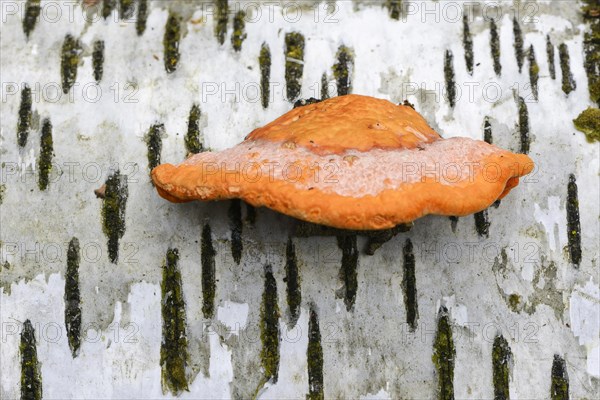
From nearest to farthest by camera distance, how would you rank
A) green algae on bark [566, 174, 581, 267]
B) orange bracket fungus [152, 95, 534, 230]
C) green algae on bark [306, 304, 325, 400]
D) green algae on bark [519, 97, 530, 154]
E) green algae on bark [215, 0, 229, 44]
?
orange bracket fungus [152, 95, 534, 230], green algae on bark [306, 304, 325, 400], green algae on bark [566, 174, 581, 267], green algae on bark [519, 97, 530, 154], green algae on bark [215, 0, 229, 44]

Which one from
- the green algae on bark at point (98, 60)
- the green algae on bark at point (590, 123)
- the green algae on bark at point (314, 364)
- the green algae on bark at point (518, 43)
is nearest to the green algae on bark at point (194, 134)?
the green algae on bark at point (98, 60)

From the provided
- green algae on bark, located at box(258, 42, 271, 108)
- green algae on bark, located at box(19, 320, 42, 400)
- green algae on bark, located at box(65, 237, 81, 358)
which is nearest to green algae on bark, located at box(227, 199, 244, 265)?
green algae on bark, located at box(258, 42, 271, 108)

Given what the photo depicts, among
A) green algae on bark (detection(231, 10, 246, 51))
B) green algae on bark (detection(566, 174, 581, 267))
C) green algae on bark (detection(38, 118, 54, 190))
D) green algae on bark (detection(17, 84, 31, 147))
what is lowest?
green algae on bark (detection(566, 174, 581, 267))

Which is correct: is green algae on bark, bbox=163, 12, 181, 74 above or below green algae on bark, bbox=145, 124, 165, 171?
above

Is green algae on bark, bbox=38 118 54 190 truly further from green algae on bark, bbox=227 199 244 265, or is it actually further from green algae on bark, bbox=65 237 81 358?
green algae on bark, bbox=227 199 244 265

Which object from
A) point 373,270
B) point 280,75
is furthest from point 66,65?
point 373,270

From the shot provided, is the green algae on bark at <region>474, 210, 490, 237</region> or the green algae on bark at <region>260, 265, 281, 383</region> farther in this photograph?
the green algae on bark at <region>474, 210, 490, 237</region>

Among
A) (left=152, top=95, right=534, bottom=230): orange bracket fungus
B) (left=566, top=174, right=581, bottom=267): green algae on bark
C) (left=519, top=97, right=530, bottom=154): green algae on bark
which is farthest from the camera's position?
(left=519, top=97, right=530, bottom=154): green algae on bark
